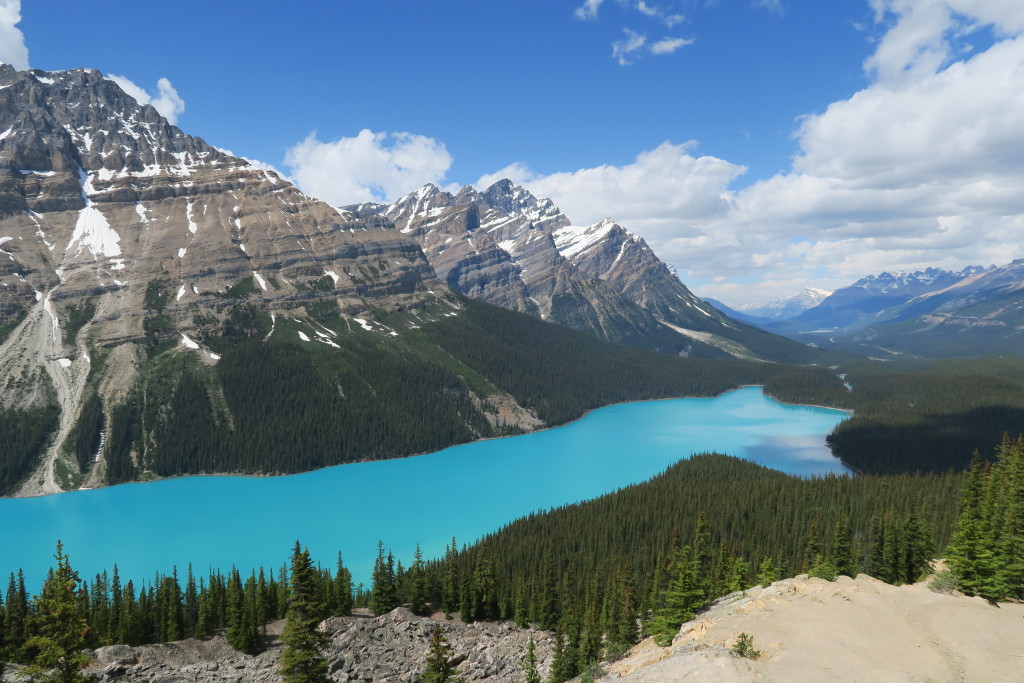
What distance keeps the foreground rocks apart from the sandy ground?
1950 centimetres

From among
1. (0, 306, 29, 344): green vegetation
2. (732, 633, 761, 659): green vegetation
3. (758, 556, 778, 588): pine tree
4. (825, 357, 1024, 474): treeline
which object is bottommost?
(825, 357, 1024, 474): treeline

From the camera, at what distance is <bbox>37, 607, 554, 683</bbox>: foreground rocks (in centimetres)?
4831

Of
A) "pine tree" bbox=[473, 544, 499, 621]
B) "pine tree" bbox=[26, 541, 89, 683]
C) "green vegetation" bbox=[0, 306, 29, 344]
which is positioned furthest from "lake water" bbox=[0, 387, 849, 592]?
"green vegetation" bbox=[0, 306, 29, 344]

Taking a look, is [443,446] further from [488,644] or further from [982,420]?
[982,420]

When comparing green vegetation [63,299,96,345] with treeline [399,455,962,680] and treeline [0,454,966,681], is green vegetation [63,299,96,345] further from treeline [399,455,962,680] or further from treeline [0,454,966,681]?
treeline [399,455,962,680]

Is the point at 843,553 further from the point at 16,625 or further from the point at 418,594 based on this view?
the point at 16,625

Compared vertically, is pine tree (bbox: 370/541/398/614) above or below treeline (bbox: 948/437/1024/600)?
below

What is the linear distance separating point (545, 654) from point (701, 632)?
25.5 meters

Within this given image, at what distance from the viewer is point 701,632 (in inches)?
1287

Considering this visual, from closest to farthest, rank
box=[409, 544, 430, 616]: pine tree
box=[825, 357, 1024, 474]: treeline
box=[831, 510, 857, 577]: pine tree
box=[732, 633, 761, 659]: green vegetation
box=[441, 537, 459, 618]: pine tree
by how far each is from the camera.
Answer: box=[732, 633, 761, 659]: green vegetation, box=[831, 510, 857, 577]: pine tree, box=[409, 544, 430, 616]: pine tree, box=[441, 537, 459, 618]: pine tree, box=[825, 357, 1024, 474]: treeline

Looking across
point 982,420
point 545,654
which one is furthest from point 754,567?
point 982,420

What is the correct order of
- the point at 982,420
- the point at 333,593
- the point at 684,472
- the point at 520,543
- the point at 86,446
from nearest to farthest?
the point at 333,593
the point at 520,543
the point at 684,472
the point at 86,446
the point at 982,420

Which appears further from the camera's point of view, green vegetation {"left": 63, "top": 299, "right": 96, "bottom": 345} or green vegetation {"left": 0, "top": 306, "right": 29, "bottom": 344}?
green vegetation {"left": 63, "top": 299, "right": 96, "bottom": 345}

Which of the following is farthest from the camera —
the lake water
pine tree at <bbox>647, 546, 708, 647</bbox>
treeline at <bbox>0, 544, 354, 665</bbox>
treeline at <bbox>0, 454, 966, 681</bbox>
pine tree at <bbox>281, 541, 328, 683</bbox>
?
the lake water
